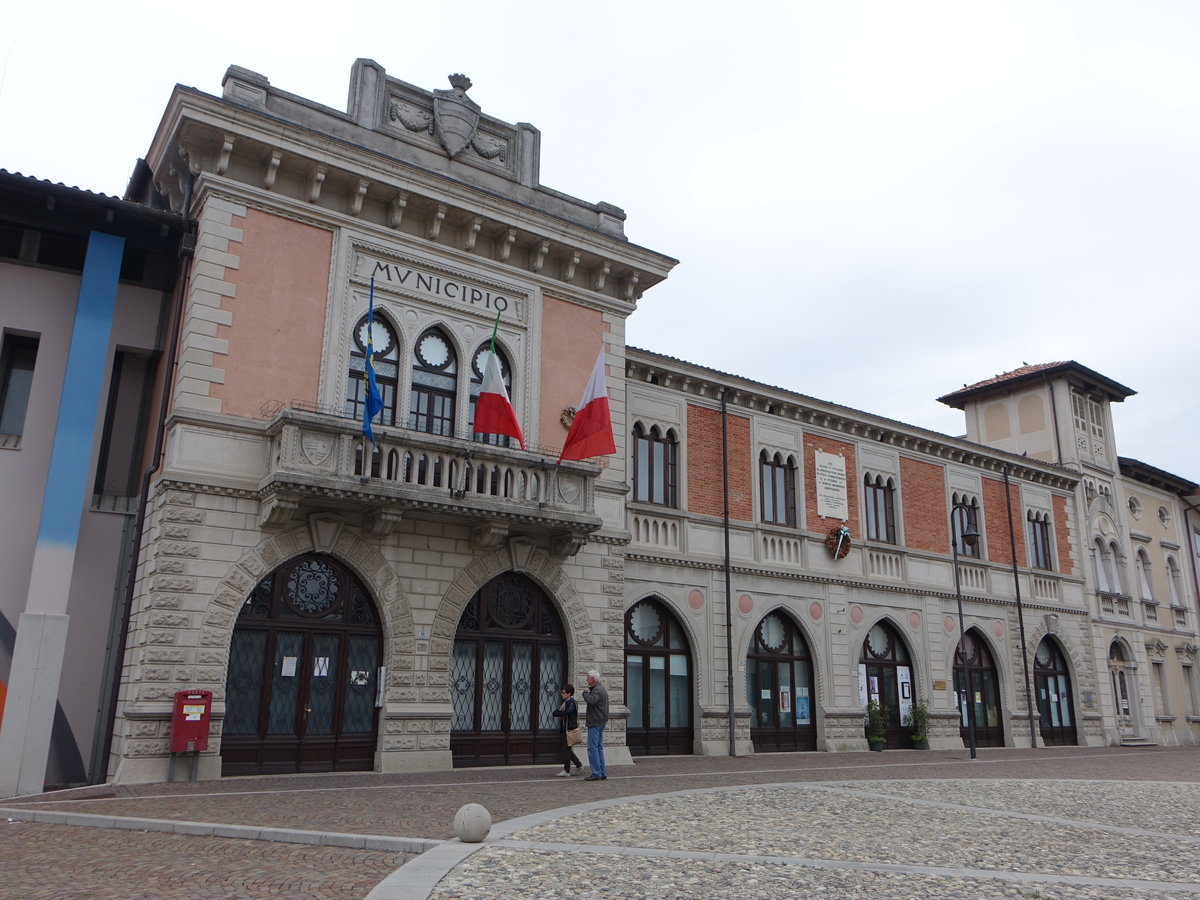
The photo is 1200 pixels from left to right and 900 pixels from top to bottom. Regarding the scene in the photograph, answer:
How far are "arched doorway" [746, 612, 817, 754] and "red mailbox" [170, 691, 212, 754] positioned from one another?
12.7 metres

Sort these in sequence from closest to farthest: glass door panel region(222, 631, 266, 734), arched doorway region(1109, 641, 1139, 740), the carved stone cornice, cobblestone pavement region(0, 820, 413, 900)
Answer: cobblestone pavement region(0, 820, 413, 900) < glass door panel region(222, 631, 266, 734) < the carved stone cornice < arched doorway region(1109, 641, 1139, 740)

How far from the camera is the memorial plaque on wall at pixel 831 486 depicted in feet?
82.9

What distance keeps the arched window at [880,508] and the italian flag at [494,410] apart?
13175 millimetres

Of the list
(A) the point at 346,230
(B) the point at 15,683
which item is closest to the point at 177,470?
(B) the point at 15,683

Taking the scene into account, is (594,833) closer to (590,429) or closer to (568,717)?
(568,717)

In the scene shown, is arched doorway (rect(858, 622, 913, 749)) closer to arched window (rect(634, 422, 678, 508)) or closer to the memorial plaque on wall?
the memorial plaque on wall

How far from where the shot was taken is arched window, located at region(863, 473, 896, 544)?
26453mm

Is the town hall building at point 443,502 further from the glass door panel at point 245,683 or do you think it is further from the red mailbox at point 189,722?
the red mailbox at point 189,722

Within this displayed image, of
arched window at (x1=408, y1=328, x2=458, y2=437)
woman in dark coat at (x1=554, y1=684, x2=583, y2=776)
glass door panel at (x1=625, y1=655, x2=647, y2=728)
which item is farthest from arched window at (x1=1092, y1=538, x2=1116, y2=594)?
arched window at (x1=408, y1=328, x2=458, y2=437)

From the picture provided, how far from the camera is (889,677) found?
25578mm

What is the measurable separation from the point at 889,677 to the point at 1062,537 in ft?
33.4

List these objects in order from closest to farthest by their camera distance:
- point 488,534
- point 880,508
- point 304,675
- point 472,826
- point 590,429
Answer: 1. point 472,826
2. point 304,675
3. point 488,534
4. point 590,429
5. point 880,508

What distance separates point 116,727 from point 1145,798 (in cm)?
1507

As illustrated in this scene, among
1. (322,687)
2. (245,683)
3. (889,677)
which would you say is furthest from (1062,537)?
(245,683)
